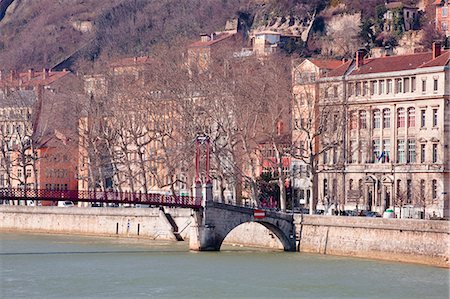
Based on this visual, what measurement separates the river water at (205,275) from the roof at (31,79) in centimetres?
6239

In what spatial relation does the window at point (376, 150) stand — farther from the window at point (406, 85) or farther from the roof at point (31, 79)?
the roof at point (31, 79)

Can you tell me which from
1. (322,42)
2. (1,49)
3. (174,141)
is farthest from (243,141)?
(1,49)

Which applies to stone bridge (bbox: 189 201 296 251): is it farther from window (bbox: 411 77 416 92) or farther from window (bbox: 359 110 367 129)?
window (bbox: 359 110 367 129)

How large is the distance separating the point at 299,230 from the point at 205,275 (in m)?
11.1

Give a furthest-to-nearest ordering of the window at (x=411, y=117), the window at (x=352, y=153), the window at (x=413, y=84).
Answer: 1. the window at (x=352, y=153)
2. the window at (x=411, y=117)
3. the window at (x=413, y=84)

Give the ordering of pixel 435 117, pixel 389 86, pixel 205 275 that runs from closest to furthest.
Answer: pixel 205 275
pixel 435 117
pixel 389 86

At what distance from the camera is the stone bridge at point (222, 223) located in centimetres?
8281

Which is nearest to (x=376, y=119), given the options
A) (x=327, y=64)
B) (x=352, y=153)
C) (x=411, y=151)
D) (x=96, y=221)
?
(x=352, y=153)

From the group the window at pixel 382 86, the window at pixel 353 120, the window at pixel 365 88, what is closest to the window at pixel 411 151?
the window at pixel 382 86

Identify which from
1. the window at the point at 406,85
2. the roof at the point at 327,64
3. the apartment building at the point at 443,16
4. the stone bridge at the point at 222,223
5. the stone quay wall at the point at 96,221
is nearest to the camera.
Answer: the stone bridge at the point at 222,223

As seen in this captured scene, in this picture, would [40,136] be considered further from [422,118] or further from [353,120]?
[422,118]

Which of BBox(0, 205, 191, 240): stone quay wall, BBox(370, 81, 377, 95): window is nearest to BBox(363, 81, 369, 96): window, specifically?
BBox(370, 81, 377, 95): window

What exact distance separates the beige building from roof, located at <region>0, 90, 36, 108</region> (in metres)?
36.9

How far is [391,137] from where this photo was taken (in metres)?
97.8
